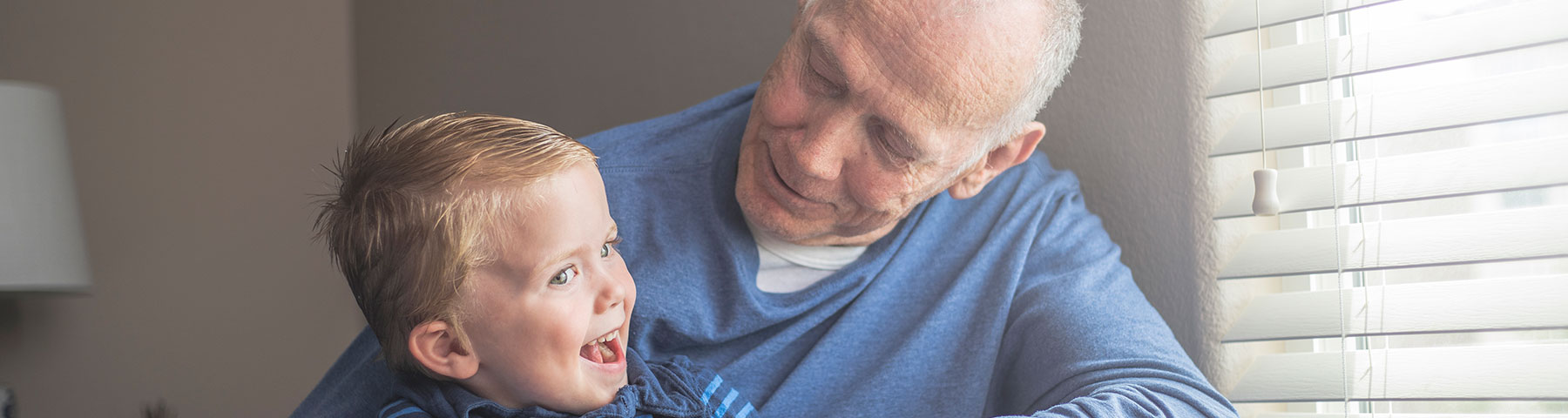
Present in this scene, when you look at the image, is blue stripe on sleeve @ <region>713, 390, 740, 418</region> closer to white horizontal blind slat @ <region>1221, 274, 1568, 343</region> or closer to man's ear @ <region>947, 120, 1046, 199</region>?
man's ear @ <region>947, 120, 1046, 199</region>

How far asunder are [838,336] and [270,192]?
1970mm

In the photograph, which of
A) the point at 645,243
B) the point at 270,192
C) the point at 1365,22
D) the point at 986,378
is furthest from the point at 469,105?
the point at 1365,22

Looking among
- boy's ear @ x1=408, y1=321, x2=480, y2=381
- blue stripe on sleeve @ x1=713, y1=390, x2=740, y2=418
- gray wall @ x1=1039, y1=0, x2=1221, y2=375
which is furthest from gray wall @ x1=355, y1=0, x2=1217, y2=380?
boy's ear @ x1=408, y1=321, x2=480, y2=381

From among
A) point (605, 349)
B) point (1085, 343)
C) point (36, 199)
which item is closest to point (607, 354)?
point (605, 349)

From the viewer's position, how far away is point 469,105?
2432 mm

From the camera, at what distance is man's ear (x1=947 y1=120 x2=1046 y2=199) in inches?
53.5

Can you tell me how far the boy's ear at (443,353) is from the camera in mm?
1010

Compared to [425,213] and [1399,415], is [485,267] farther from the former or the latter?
[1399,415]

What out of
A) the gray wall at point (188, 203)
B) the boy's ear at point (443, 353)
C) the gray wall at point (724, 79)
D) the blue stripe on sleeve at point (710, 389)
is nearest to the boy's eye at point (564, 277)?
the boy's ear at point (443, 353)

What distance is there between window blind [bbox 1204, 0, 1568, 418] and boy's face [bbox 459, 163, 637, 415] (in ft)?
2.94

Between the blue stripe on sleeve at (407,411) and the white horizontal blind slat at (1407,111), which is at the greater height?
the white horizontal blind slat at (1407,111)

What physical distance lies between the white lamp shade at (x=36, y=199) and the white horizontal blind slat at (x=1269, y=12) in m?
2.07

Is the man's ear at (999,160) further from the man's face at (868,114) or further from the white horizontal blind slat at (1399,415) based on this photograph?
the white horizontal blind slat at (1399,415)

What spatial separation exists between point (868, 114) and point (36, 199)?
1643mm
